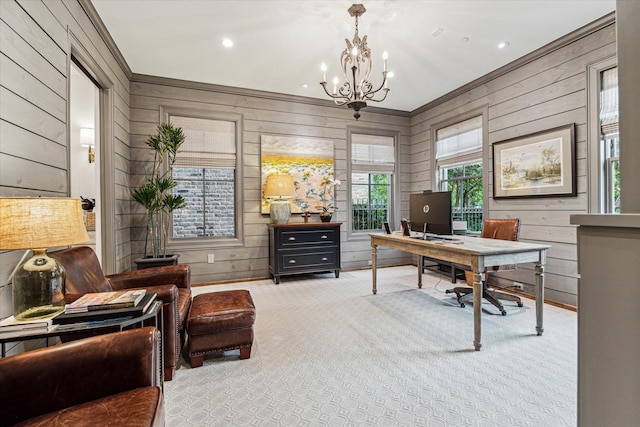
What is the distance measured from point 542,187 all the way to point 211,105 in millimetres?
4470

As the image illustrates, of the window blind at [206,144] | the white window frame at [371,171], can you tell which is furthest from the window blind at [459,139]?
the window blind at [206,144]

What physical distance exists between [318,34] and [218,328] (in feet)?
9.69

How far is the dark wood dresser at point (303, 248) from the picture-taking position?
424cm

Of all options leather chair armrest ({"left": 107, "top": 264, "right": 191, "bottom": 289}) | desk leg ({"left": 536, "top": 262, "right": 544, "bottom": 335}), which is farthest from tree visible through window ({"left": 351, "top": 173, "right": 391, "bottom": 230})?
leather chair armrest ({"left": 107, "top": 264, "right": 191, "bottom": 289})

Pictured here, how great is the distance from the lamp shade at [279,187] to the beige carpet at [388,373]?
1689 millimetres

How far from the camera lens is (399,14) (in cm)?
277

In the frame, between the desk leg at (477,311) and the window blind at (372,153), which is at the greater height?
the window blind at (372,153)

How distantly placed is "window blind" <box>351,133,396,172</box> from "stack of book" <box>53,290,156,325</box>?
4.24 m

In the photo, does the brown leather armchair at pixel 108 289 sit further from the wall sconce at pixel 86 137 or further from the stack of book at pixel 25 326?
the wall sconce at pixel 86 137

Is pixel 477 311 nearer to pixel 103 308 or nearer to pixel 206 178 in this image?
pixel 103 308

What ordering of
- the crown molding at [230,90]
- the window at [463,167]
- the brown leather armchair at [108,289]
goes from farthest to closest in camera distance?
the window at [463,167], the crown molding at [230,90], the brown leather armchair at [108,289]

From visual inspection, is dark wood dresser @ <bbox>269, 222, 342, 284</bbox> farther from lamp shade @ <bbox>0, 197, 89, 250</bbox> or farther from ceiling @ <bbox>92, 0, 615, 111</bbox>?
lamp shade @ <bbox>0, 197, 89, 250</bbox>

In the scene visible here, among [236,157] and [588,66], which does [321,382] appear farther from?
[588,66]

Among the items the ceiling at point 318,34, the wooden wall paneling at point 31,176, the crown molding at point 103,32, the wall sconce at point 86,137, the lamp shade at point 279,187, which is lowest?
the wooden wall paneling at point 31,176
